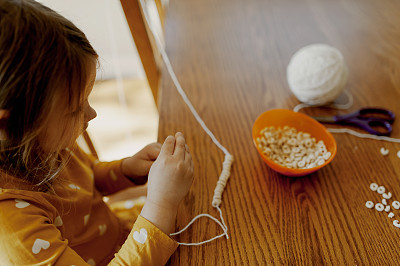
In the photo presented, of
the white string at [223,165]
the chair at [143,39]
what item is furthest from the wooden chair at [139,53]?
the white string at [223,165]

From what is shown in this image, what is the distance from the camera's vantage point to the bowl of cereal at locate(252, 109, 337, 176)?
2.14 ft

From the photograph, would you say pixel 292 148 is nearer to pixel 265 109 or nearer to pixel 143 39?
pixel 265 109

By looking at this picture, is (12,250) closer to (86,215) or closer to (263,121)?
(86,215)

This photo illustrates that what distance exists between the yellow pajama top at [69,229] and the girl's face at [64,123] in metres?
0.10

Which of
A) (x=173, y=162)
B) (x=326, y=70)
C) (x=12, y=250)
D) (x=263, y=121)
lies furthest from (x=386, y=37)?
(x=12, y=250)

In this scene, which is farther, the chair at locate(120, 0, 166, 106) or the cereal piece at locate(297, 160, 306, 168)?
the chair at locate(120, 0, 166, 106)

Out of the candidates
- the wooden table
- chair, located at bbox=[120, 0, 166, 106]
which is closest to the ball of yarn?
the wooden table

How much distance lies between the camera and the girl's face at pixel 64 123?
0.49 metres

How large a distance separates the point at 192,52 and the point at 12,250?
28.6 inches

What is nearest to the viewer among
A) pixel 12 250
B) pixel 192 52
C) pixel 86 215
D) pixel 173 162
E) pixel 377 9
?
pixel 12 250

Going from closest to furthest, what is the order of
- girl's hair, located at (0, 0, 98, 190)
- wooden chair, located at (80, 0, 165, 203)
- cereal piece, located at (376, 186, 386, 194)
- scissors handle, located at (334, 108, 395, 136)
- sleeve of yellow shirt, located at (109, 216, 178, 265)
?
girl's hair, located at (0, 0, 98, 190) → sleeve of yellow shirt, located at (109, 216, 178, 265) → cereal piece, located at (376, 186, 386, 194) → scissors handle, located at (334, 108, 395, 136) → wooden chair, located at (80, 0, 165, 203)

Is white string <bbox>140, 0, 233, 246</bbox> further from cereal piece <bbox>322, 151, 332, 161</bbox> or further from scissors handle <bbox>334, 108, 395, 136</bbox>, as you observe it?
scissors handle <bbox>334, 108, 395, 136</bbox>

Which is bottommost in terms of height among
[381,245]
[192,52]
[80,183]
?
[381,245]

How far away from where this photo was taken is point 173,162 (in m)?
0.60
